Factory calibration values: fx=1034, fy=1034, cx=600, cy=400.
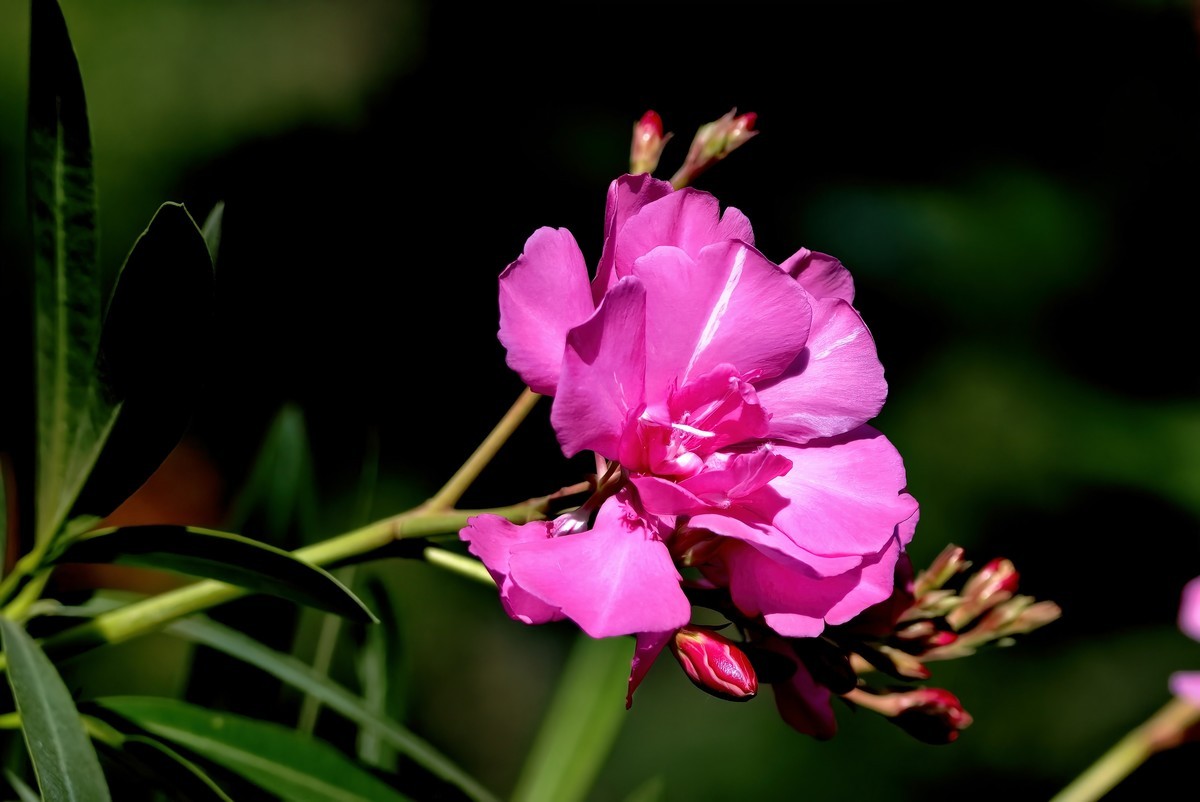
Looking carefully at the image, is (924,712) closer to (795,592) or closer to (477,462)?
(795,592)

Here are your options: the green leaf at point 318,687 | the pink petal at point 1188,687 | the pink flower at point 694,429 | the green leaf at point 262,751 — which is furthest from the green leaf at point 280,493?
the pink petal at point 1188,687

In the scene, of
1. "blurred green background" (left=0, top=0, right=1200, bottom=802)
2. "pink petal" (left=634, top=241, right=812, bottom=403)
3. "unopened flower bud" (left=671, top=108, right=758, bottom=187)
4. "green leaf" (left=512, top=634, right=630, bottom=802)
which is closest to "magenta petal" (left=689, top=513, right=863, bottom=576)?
"pink petal" (left=634, top=241, right=812, bottom=403)

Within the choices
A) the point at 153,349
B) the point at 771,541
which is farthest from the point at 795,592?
the point at 153,349

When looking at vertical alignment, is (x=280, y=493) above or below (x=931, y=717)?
below

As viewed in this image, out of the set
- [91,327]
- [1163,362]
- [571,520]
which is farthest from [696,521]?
[1163,362]

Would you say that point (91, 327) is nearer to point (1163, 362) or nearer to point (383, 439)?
point (383, 439)
